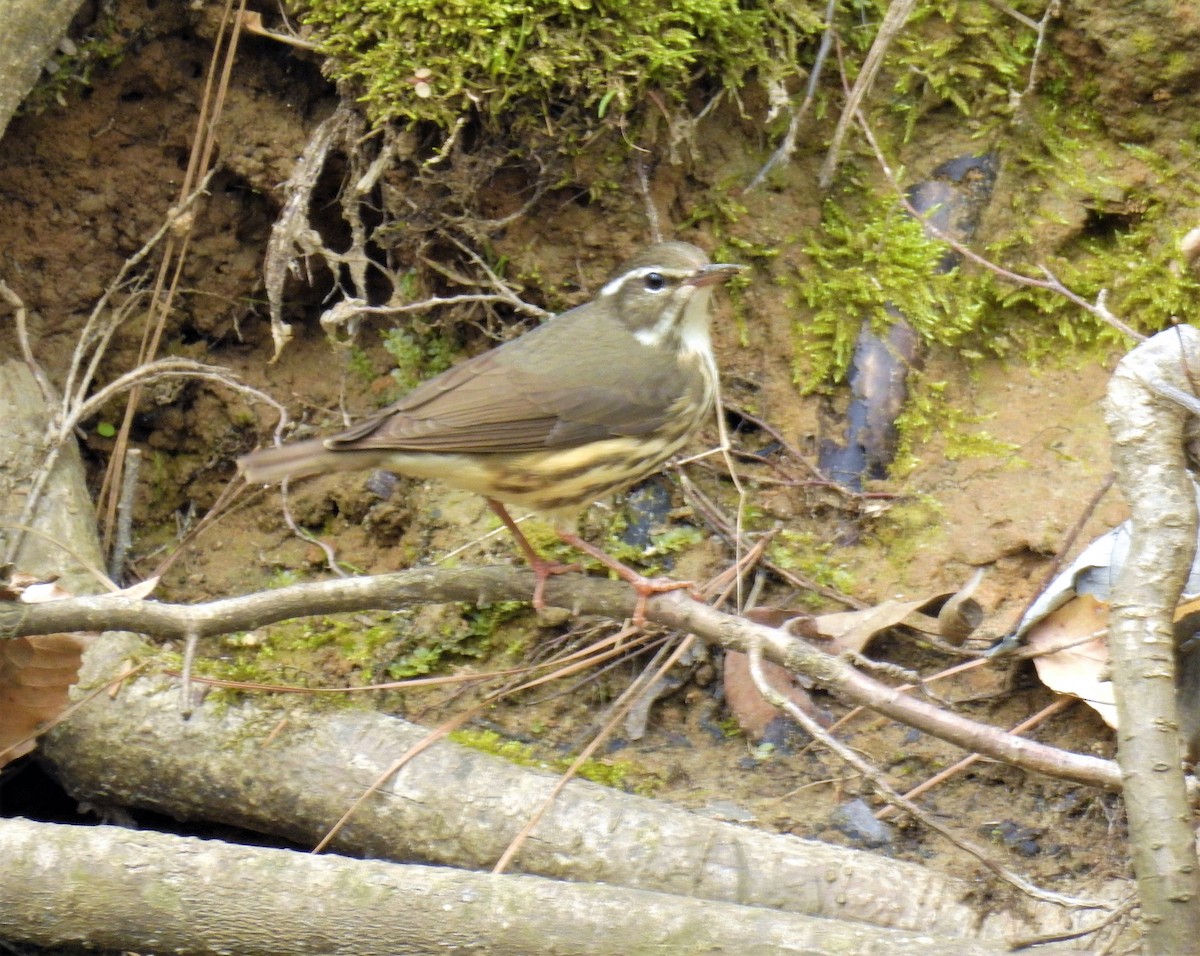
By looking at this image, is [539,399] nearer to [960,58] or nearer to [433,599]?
[433,599]

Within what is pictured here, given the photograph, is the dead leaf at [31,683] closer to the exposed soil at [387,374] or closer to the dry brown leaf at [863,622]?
the exposed soil at [387,374]

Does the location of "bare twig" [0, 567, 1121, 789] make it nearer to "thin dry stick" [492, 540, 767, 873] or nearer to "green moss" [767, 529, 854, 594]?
"thin dry stick" [492, 540, 767, 873]

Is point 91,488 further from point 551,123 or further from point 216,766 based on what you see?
point 551,123

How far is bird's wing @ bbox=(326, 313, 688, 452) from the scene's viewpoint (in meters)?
3.97

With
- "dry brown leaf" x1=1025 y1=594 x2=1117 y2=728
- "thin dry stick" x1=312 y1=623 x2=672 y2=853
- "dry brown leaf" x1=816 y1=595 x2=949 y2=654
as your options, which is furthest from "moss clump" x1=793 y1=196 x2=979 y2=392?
"thin dry stick" x1=312 y1=623 x2=672 y2=853

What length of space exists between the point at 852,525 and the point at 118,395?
2731mm

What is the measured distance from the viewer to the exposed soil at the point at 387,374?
4449mm

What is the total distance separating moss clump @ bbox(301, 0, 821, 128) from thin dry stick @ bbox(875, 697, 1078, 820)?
2309 mm

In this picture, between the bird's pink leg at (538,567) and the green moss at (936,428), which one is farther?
the green moss at (936,428)

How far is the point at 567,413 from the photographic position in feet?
13.7

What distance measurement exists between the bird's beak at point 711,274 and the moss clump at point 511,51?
648 millimetres

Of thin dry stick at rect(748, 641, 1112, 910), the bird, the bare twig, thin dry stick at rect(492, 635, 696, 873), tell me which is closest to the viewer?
thin dry stick at rect(748, 641, 1112, 910)

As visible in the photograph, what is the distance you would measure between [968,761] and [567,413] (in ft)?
4.99

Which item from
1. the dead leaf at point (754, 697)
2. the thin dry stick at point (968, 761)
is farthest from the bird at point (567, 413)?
the thin dry stick at point (968, 761)
